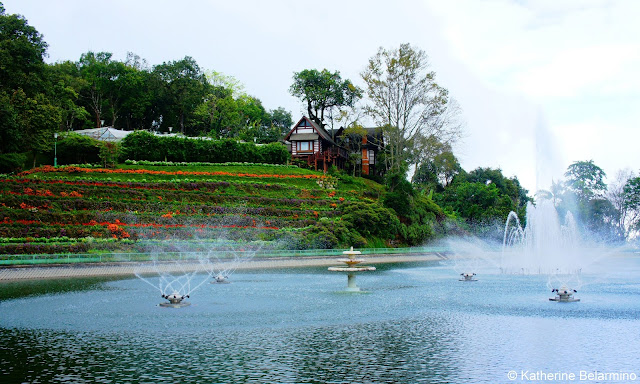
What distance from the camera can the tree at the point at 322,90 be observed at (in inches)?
3223

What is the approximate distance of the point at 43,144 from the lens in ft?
183

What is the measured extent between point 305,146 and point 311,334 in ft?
196

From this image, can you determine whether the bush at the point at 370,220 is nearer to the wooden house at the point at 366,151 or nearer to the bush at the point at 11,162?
the wooden house at the point at 366,151

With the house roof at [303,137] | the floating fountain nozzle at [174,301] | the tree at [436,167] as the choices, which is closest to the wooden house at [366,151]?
the house roof at [303,137]

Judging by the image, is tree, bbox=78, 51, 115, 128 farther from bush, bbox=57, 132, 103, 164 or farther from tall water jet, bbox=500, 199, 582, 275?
tall water jet, bbox=500, 199, 582, 275

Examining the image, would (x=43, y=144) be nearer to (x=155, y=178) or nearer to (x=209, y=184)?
(x=155, y=178)

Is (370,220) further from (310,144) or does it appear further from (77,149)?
(77,149)

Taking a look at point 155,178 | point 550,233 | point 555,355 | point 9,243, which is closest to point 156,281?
point 9,243

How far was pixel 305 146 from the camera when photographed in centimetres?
7550

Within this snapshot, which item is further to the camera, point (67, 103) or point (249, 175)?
point (67, 103)

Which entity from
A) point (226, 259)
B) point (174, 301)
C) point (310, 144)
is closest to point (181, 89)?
point (310, 144)

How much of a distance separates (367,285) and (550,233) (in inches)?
569

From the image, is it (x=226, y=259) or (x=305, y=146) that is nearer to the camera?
(x=226, y=259)

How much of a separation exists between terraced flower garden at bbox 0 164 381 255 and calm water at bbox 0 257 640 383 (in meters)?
10.5
